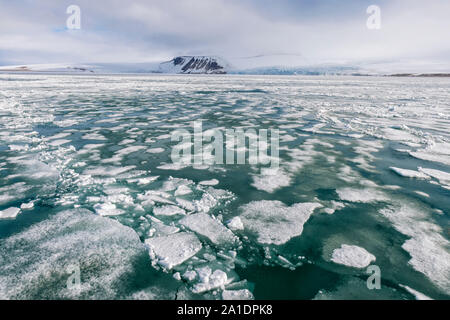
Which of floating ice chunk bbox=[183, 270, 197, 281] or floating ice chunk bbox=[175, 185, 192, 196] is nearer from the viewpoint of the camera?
floating ice chunk bbox=[183, 270, 197, 281]

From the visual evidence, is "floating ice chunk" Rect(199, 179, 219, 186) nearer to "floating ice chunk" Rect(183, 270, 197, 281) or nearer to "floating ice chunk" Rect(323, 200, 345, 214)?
"floating ice chunk" Rect(323, 200, 345, 214)

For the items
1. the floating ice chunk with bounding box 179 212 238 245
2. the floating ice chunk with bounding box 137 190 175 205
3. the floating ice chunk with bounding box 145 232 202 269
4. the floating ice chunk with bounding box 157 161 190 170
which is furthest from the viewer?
the floating ice chunk with bounding box 157 161 190 170

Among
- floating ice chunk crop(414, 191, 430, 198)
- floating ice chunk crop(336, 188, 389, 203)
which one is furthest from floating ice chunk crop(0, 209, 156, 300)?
floating ice chunk crop(414, 191, 430, 198)

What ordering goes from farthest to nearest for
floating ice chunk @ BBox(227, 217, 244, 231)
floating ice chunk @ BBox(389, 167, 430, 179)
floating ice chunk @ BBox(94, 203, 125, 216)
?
floating ice chunk @ BBox(389, 167, 430, 179) → floating ice chunk @ BBox(94, 203, 125, 216) → floating ice chunk @ BBox(227, 217, 244, 231)

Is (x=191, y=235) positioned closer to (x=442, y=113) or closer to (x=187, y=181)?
(x=187, y=181)

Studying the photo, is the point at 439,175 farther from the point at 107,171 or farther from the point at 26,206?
the point at 26,206

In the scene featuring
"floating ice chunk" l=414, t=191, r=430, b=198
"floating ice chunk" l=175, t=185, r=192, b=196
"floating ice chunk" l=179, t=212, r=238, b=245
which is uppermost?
"floating ice chunk" l=175, t=185, r=192, b=196

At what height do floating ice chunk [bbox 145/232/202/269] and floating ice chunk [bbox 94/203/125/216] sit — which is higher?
floating ice chunk [bbox 94/203/125/216]

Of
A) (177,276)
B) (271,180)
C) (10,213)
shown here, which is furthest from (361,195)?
(10,213)
